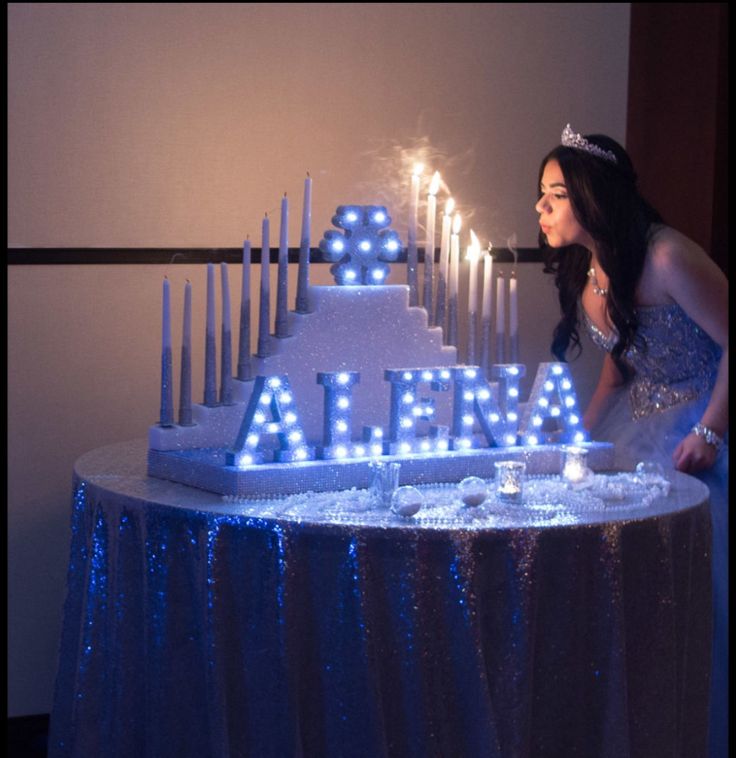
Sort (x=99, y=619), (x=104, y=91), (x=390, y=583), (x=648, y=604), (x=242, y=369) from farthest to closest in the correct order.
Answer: (x=104, y=91) → (x=242, y=369) → (x=99, y=619) → (x=648, y=604) → (x=390, y=583)

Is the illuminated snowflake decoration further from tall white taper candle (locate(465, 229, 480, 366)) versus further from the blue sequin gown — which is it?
the blue sequin gown

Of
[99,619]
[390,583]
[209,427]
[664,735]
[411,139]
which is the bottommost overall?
[664,735]

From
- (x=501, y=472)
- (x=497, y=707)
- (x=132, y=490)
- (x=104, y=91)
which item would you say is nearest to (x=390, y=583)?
A: (x=497, y=707)

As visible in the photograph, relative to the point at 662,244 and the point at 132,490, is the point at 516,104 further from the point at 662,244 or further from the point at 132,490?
the point at 132,490

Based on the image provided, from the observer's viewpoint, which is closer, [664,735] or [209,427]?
[664,735]

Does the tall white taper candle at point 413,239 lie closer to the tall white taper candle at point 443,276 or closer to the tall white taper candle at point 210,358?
the tall white taper candle at point 443,276

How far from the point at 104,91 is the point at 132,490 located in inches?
57.7

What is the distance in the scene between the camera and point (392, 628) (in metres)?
1.83

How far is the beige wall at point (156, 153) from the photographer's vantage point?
10.3 ft

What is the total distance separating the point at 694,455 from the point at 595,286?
59cm

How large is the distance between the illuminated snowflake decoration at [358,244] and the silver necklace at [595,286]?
0.83 m

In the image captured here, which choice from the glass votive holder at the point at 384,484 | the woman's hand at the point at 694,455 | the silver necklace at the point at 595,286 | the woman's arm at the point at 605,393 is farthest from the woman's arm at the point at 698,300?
the glass votive holder at the point at 384,484

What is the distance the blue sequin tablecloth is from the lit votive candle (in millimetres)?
206

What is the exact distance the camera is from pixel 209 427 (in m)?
2.27
